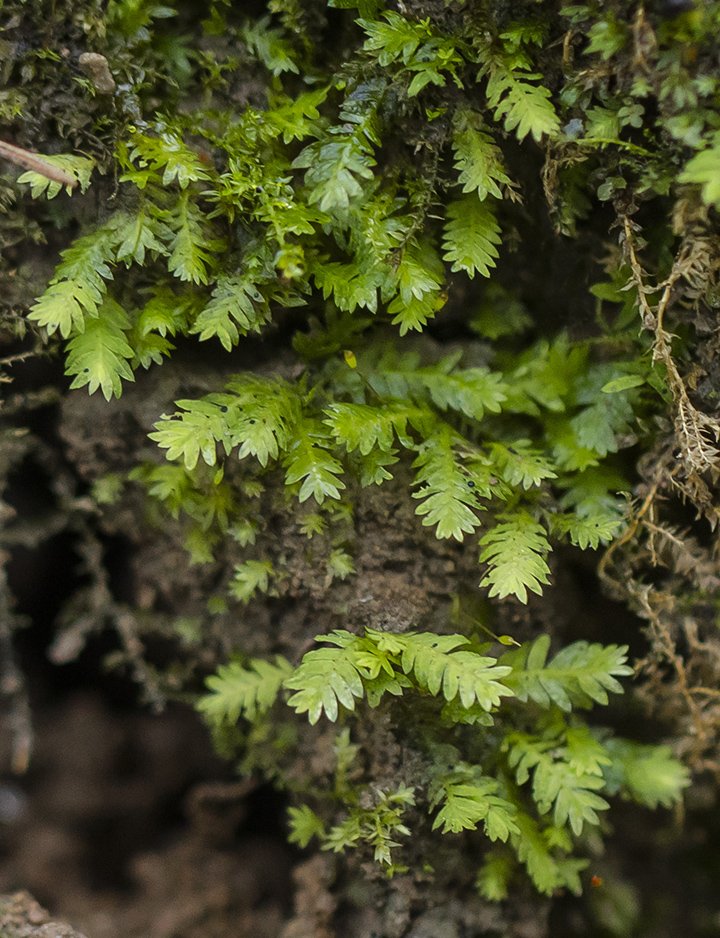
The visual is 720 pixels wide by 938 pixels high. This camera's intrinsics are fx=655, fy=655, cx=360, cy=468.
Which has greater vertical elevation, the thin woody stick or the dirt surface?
the thin woody stick

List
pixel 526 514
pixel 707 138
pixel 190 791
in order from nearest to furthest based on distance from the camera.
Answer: pixel 707 138
pixel 526 514
pixel 190 791

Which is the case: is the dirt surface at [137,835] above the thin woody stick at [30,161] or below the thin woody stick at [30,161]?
below

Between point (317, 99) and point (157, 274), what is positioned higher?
point (317, 99)

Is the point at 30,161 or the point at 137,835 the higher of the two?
the point at 30,161

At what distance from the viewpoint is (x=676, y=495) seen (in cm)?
194

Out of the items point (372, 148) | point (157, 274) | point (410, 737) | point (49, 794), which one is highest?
point (372, 148)

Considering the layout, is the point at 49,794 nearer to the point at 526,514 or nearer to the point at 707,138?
the point at 526,514

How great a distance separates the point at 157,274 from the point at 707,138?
55.0 inches

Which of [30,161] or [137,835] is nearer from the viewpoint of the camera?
[30,161]

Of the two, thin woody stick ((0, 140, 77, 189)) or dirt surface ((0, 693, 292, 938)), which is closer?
thin woody stick ((0, 140, 77, 189))

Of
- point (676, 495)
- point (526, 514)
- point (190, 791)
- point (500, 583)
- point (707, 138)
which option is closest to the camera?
point (707, 138)

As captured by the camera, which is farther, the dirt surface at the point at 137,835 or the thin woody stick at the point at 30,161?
the dirt surface at the point at 137,835

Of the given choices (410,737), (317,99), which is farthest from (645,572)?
(317,99)

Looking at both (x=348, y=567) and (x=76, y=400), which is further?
(x=76, y=400)
